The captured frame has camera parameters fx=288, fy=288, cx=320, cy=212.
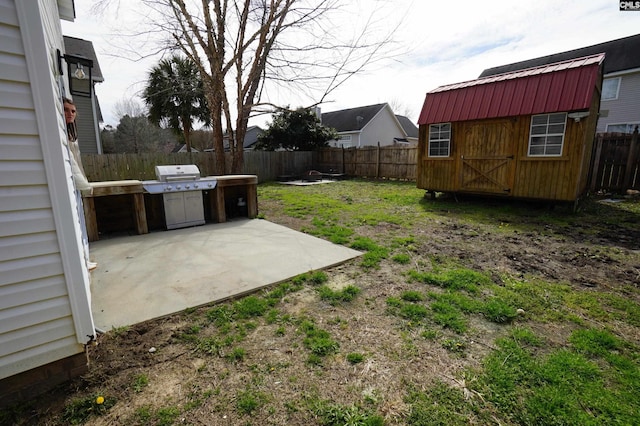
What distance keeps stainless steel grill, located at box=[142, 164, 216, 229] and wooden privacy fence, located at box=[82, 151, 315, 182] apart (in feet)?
24.3

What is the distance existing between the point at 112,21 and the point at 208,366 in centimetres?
925

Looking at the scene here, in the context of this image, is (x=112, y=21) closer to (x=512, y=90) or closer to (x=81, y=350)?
(x=81, y=350)

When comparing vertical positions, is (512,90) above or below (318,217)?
above

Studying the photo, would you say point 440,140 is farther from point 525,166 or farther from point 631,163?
point 631,163

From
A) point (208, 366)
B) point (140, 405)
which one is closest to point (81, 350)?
point (140, 405)

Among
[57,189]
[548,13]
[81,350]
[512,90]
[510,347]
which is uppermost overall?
[548,13]

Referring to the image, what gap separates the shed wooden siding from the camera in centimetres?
149

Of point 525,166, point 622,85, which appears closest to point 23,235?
point 525,166

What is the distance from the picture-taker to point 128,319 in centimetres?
246

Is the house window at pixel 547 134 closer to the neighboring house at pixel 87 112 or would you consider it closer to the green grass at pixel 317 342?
the green grass at pixel 317 342

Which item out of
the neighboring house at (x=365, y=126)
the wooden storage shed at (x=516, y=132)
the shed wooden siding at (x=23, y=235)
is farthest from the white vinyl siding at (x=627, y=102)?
the shed wooden siding at (x=23, y=235)

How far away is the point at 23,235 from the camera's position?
160cm

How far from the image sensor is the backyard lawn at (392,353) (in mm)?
1620

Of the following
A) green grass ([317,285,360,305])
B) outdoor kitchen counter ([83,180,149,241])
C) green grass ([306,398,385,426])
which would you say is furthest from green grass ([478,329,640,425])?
outdoor kitchen counter ([83,180,149,241])
